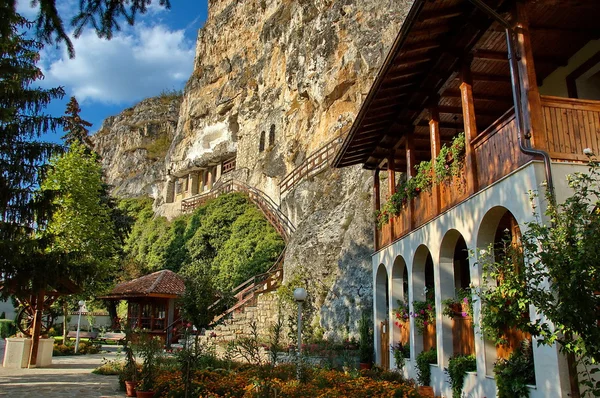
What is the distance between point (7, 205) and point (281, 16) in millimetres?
29456

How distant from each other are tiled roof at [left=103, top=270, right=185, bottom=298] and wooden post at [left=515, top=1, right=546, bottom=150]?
773 inches

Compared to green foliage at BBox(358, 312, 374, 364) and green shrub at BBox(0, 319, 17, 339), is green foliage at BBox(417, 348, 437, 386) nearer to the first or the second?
green foliage at BBox(358, 312, 374, 364)

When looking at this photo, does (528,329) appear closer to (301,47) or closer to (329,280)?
(329,280)

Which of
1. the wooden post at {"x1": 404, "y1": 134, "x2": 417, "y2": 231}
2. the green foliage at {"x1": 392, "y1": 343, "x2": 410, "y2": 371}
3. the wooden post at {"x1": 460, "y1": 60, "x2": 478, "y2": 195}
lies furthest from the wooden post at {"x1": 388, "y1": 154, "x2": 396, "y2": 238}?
the wooden post at {"x1": 460, "y1": 60, "x2": 478, "y2": 195}

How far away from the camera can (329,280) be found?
62.6 feet

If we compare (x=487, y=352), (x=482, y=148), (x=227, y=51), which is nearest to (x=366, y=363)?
(x=487, y=352)

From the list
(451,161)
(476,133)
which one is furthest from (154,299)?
(476,133)

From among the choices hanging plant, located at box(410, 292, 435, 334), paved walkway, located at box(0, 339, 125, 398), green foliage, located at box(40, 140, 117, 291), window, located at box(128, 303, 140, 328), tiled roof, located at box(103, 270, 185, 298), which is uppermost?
green foliage, located at box(40, 140, 117, 291)

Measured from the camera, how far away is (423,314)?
11.5m

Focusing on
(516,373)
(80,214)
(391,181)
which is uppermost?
(80,214)

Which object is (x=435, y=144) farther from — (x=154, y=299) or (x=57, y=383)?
(x=154, y=299)

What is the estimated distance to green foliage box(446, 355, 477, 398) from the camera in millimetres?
9180

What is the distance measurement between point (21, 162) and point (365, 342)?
10563mm

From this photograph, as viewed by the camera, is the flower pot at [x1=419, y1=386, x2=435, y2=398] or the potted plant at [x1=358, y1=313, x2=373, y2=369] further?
the potted plant at [x1=358, y1=313, x2=373, y2=369]
